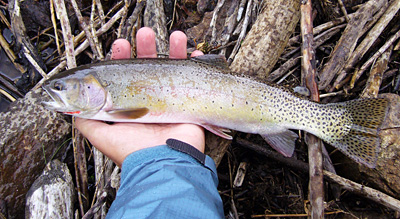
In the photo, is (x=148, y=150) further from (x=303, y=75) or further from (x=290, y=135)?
(x=303, y=75)

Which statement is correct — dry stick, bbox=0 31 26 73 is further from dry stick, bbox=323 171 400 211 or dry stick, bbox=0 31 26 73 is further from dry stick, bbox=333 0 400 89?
dry stick, bbox=333 0 400 89

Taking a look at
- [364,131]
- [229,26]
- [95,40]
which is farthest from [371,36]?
[95,40]

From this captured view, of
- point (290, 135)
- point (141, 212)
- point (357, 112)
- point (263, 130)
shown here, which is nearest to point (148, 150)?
point (141, 212)

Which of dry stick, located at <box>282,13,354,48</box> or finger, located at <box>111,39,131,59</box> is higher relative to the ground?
dry stick, located at <box>282,13,354,48</box>

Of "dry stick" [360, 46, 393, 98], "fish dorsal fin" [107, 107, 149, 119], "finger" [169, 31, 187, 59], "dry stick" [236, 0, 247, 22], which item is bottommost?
"fish dorsal fin" [107, 107, 149, 119]

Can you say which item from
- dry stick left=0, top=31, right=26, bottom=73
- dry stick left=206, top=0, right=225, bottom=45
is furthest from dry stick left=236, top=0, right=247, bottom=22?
dry stick left=0, top=31, right=26, bottom=73

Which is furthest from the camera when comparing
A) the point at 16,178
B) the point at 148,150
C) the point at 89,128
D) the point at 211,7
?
the point at 211,7

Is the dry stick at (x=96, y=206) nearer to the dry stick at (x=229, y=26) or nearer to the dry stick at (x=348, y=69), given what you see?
the dry stick at (x=229, y=26)
